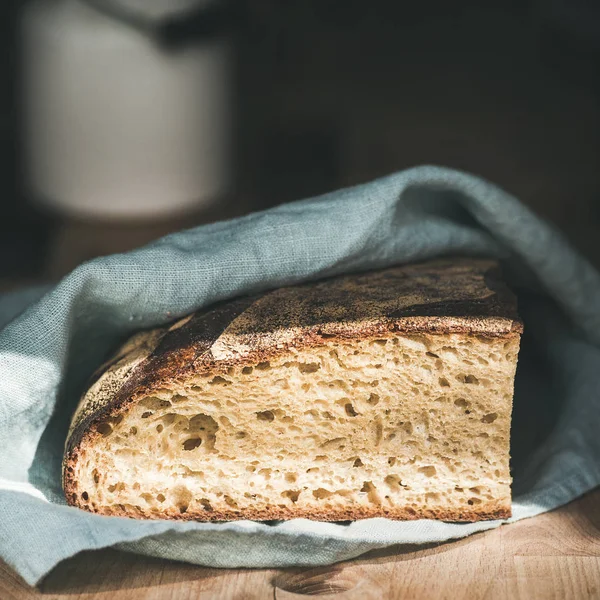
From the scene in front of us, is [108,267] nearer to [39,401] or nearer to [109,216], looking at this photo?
[39,401]

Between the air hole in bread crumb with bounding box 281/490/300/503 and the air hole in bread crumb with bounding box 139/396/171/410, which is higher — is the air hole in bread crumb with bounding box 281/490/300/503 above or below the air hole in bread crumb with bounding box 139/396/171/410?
below

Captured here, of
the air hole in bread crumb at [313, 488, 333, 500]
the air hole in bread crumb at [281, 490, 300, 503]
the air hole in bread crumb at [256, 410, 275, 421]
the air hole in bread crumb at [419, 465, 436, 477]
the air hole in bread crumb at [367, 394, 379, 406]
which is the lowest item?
the air hole in bread crumb at [281, 490, 300, 503]

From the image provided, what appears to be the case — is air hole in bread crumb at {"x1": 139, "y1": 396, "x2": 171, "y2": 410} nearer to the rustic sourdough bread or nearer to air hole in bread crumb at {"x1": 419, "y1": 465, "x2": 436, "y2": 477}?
the rustic sourdough bread

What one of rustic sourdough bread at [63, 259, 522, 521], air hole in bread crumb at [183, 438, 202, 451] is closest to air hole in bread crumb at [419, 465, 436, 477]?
rustic sourdough bread at [63, 259, 522, 521]

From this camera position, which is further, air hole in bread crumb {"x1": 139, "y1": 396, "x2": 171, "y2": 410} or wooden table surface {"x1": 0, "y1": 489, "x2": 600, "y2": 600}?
air hole in bread crumb {"x1": 139, "y1": 396, "x2": 171, "y2": 410}

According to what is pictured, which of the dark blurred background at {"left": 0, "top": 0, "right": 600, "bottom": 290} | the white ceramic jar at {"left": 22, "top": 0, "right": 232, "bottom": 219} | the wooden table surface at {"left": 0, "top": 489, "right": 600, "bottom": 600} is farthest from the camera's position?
the dark blurred background at {"left": 0, "top": 0, "right": 600, "bottom": 290}

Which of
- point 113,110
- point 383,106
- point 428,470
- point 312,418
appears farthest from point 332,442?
point 383,106
